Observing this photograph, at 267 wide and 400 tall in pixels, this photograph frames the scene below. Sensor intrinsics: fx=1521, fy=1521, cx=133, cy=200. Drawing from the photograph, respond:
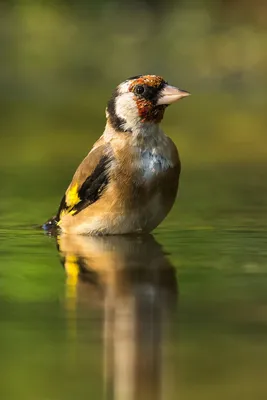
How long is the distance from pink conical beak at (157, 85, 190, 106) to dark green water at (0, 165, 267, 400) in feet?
2.33

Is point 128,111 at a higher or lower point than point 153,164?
higher

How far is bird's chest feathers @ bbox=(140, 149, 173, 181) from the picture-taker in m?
7.49

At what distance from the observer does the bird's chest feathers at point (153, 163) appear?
295 inches

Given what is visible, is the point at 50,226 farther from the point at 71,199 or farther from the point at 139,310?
the point at 139,310

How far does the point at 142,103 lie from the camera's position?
7.73 metres

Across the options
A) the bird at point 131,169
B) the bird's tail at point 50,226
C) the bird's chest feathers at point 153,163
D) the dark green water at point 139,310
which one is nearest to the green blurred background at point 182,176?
the dark green water at point 139,310

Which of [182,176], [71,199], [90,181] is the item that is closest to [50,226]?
[71,199]

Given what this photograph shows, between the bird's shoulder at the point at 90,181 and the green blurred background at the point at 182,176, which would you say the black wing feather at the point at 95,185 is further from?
the green blurred background at the point at 182,176

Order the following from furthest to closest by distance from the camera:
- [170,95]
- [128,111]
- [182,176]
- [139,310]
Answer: [182,176] → [128,111] → [170,95] → [139,310]

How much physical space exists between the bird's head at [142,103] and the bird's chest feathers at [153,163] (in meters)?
0.22

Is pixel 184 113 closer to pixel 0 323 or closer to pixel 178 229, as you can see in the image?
pixel 178 229

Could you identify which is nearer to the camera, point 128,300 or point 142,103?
point 128,300

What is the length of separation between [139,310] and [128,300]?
243mm

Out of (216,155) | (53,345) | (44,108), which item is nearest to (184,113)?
(44,108)
